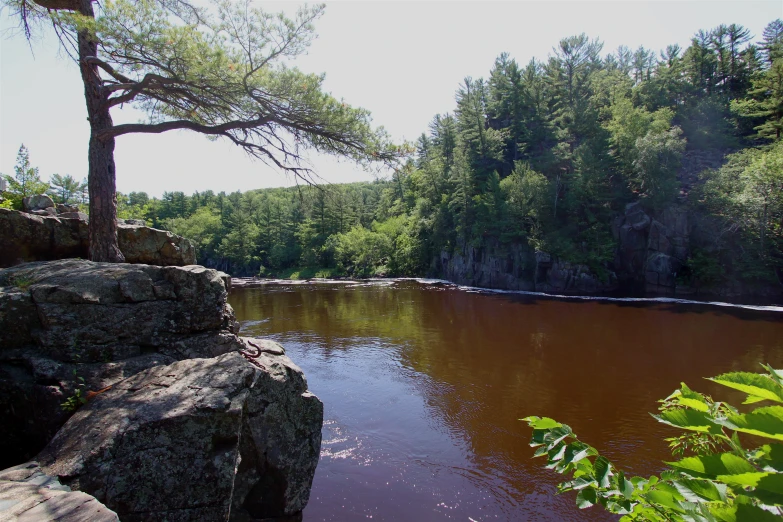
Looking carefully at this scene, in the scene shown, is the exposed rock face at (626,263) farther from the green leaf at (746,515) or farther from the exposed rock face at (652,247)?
the green leaf at (746,515)

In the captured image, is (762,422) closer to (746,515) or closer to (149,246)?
(746,515)

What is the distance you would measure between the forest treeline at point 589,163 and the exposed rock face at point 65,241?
1467cm

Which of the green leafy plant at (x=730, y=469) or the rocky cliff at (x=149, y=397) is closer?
the green leafy plant at (x=730, y=469)

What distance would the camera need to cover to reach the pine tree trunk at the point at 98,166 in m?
7.36

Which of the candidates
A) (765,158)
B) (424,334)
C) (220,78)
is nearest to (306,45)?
(220,78)

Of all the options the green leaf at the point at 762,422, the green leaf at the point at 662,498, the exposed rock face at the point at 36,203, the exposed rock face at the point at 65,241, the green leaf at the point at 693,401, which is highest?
the exposed rock face at the point at 36,203

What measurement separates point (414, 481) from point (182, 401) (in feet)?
15.8

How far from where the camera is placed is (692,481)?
114 cm

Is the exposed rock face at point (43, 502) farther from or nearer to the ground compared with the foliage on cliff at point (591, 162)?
nearer to the ground

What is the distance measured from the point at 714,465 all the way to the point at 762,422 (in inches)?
6.9

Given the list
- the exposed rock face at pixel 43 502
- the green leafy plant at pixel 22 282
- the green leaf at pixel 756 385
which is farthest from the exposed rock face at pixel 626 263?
the green leaf at pixel 756 385

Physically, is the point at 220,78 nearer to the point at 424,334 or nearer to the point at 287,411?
the point at 287,411

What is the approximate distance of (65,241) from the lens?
303 inches

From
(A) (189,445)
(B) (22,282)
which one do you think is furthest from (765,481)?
(B) (22,282)
